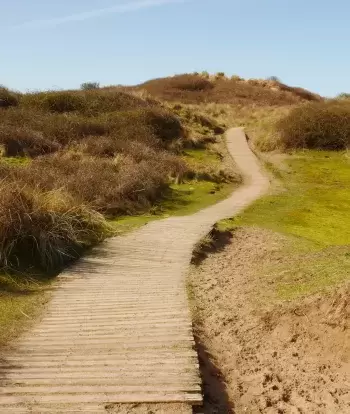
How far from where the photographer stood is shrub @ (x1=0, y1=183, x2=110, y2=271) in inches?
444

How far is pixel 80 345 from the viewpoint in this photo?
7.47 m

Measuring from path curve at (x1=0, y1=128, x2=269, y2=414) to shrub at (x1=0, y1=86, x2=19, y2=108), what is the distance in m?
25.2

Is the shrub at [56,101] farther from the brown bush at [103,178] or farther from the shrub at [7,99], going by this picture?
the brown bush at [103,178]

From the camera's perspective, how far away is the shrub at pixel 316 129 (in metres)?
37.3

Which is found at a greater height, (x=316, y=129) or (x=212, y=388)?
(x=316, y=129)

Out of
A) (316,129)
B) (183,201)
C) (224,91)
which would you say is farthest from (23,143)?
(224,91)

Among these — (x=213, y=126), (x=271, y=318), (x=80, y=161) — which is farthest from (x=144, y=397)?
(x=213, y=126)

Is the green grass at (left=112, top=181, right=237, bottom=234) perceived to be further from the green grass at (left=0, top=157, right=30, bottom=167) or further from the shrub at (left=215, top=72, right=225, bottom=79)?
the shrub at (left=215, top=72, right=225, bottom=79)

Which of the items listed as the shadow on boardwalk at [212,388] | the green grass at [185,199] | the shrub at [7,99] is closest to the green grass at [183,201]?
the green grass at [185,199]

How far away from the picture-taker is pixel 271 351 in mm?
8039

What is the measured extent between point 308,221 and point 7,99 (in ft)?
77.0

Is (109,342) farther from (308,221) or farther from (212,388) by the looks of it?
(308,221)

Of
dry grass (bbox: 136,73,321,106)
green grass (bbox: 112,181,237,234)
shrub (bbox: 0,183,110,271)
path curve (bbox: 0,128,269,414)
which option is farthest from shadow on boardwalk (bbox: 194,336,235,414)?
dry grass (bbox: 136,73,321,106)

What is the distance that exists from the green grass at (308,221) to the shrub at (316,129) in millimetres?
1164
